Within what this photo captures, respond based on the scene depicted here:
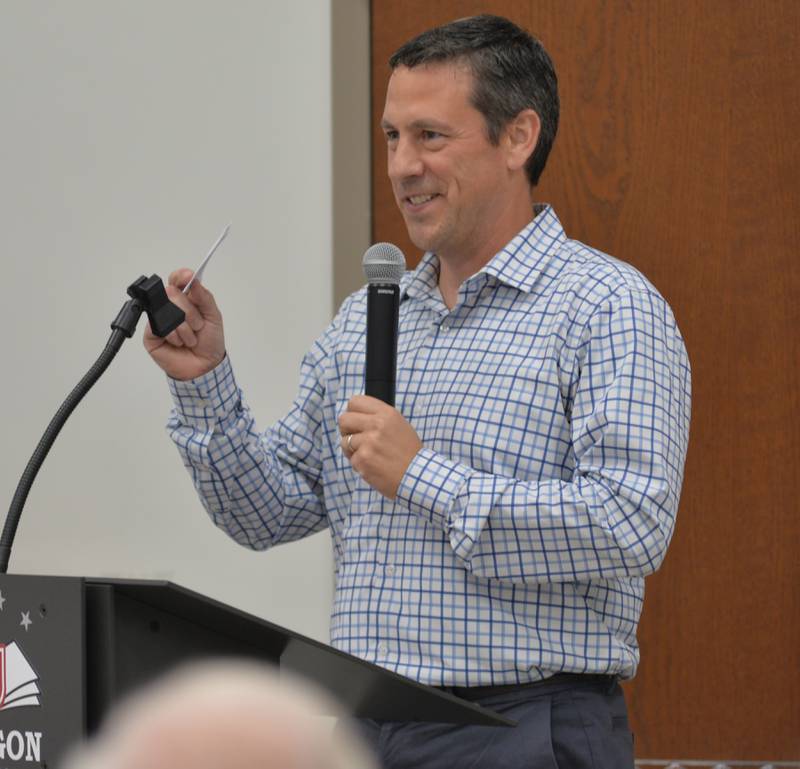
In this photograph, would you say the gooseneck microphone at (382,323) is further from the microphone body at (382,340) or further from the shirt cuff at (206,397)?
the shirt cuff at (206,397)

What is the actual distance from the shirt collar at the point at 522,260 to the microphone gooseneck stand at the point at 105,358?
35cm

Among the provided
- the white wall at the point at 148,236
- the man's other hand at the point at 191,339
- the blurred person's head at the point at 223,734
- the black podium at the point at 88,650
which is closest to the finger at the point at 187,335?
the man's other hand at the point at 191,339

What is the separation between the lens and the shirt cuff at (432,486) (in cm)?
147

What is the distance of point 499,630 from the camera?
1509 mm

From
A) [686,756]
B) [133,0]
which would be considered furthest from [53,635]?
[133,0]

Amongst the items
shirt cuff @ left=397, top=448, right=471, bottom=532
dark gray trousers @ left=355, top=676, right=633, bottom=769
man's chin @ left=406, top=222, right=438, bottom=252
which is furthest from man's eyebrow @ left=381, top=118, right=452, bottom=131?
dark gray trousers @ left=355, top=676, right=633, bottom=769

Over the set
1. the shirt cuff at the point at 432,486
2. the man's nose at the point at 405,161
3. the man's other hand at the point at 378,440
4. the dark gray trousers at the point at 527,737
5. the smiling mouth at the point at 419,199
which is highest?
the man's nose at the point at 405,161

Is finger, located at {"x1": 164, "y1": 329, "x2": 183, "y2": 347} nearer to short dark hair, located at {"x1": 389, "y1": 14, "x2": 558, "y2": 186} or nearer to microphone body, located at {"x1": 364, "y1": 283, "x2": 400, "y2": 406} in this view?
microphone body, located at {"x1": 364, "y1": 283, "x2": 400, "y2": 406}

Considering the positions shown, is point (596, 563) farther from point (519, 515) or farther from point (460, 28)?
point (460, 28)

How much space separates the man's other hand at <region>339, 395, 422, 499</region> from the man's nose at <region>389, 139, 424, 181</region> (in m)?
0.35

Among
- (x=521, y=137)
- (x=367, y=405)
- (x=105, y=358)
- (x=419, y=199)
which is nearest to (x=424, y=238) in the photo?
(x=419, y=199)

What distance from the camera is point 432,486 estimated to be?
1474 millimetres

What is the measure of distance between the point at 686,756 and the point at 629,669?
846mm

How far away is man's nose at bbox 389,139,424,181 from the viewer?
1.66 meters
